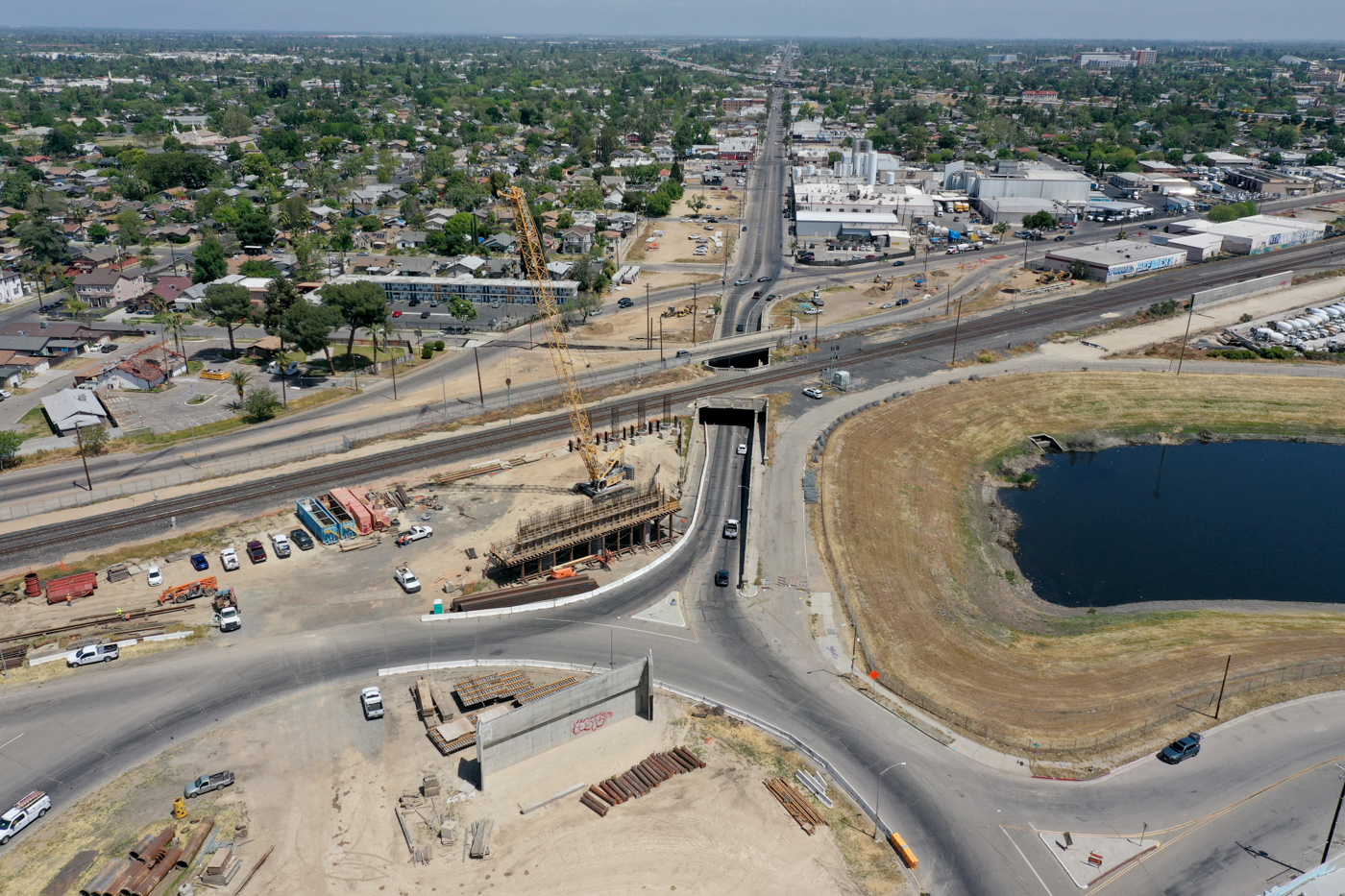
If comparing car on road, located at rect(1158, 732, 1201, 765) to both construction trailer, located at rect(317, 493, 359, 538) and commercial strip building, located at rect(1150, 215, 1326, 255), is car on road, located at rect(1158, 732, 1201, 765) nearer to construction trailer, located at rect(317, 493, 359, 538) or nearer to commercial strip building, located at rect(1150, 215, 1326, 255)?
construction trailer, located at rect(317, 493, 359, 538)

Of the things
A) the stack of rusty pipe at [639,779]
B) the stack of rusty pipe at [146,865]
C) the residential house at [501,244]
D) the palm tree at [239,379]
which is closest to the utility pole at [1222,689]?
the stack of rusty pipe at [639,779]

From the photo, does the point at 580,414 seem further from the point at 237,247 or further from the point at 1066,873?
the point at 237,247

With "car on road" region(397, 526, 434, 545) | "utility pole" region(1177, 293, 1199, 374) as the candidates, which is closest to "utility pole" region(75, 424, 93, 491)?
"car on road" region(397, 526, 434, 545)

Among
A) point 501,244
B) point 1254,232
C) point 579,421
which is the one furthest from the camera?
point 1254,232

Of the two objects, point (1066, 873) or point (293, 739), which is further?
point (293, 739)

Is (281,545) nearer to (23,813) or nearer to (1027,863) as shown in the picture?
(23,813)

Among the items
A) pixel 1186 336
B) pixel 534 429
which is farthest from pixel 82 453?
pixel 1186 336

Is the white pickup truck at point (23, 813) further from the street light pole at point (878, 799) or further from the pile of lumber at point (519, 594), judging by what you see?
the street light pole at point (878, 799)

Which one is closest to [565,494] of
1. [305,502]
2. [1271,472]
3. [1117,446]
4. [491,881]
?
[305,502]
